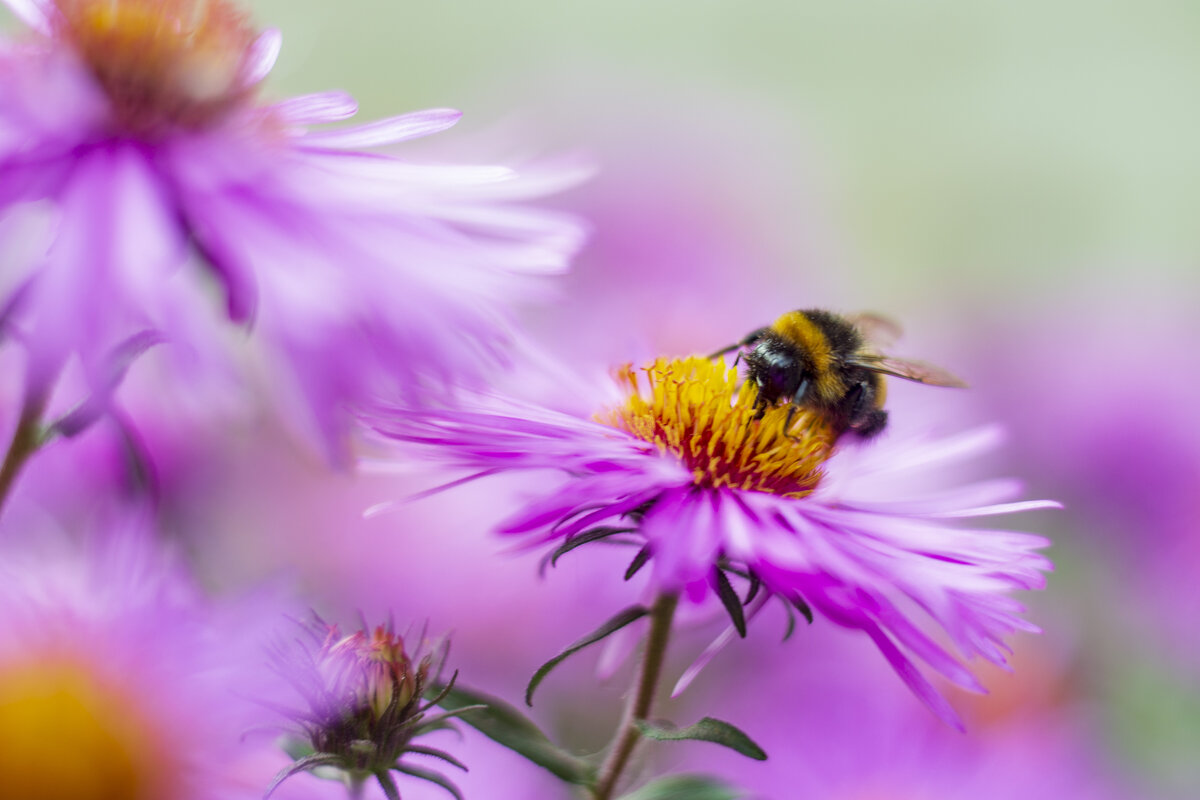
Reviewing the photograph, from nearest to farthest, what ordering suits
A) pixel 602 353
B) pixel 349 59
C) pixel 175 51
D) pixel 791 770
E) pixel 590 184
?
pixel 175 51 → pixel 791 770 → pixel 602 353 → pixel 590 184 → pixel 349 59

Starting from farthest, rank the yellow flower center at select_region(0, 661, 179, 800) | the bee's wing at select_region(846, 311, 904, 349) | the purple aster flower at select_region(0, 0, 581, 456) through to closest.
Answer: the bee's wing at select_region(846, 311, 904, 349) → the yellow flower center at select_region(0, 661, 179, 800) → the purple aster flower at select_region(0, 0, 581, 456)

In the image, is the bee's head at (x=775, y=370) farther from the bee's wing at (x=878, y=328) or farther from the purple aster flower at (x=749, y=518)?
the bee's wing at (x=878, y=328)

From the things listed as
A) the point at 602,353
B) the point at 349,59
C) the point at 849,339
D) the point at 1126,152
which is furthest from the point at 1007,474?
the point at 1126,152

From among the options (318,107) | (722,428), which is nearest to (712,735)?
(722,428)

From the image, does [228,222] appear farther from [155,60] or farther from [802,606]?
[802,606]

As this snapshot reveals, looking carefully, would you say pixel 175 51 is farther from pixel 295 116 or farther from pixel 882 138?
pixel 882 138

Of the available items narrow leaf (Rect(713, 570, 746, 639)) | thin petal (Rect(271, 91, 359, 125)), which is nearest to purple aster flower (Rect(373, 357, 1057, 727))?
narrow leaf (Rect(713, 570, 746, 639))

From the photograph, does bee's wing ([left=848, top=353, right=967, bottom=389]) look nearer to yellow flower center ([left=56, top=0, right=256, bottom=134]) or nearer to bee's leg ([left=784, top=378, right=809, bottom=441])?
bee's leg ([left=784, top=378, right=809, bottom=441])
